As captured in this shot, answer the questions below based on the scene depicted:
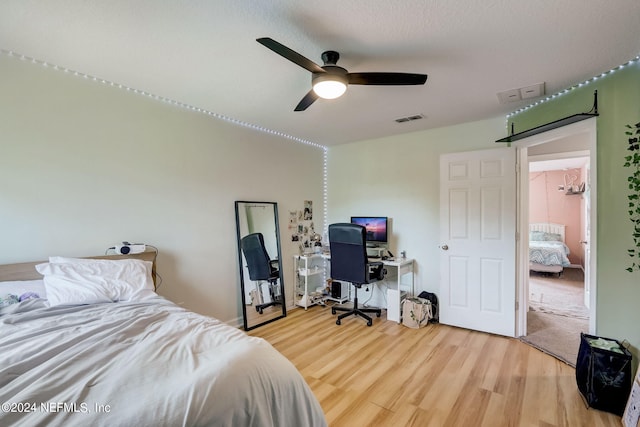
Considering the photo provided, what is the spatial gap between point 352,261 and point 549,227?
6103mm

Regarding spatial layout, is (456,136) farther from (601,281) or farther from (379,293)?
(379,293)

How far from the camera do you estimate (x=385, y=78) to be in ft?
6.07

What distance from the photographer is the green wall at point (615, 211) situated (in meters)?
2.04

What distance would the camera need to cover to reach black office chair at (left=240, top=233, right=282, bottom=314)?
3527 millimetres

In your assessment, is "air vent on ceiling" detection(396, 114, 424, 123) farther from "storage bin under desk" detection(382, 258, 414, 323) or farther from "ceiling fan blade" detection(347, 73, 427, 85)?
"storage bin under desk" detection(382, 258, 414, 323)

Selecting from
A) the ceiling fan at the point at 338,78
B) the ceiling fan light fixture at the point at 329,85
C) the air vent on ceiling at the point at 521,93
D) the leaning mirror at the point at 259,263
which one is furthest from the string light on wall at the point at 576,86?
the leaning mirror at the point at 259,263

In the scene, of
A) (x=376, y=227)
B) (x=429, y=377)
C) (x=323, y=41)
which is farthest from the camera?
(x=376, y=227)

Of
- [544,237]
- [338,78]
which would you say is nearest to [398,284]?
[338,78]

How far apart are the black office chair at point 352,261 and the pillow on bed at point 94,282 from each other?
2.07 metres

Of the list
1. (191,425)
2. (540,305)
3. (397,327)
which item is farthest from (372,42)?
(540,305)

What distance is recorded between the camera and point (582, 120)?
7.84ft

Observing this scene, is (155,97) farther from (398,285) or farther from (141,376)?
(398,285)

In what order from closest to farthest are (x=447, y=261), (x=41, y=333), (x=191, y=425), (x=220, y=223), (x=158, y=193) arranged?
(x=191, y=425) → (x=41, y=333) → (x=158, y=193) → (x=220, y=223) → (x=447, y=261)

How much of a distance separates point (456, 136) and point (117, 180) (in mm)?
3649
